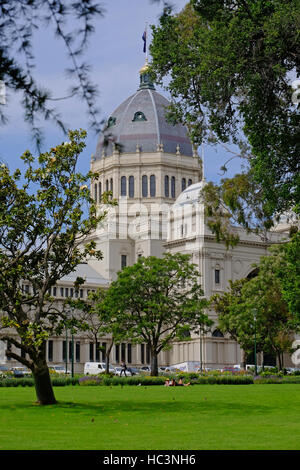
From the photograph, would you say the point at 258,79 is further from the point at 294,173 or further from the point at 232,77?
the point at 294,173

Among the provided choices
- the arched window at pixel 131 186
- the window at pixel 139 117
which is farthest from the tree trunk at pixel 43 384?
the window at pixel 139 117

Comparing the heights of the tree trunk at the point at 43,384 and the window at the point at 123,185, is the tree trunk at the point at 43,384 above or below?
below

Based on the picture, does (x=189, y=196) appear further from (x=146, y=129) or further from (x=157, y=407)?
(x=157, y=407)

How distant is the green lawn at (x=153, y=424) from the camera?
48.4 feet

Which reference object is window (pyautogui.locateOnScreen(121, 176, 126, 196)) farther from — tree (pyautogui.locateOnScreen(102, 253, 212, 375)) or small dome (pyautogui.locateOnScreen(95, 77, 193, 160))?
tree (pyautogui.locateOnScreen(102, 253, 212, 375))

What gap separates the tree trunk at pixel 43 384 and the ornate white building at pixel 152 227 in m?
70.2

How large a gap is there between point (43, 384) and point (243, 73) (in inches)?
465

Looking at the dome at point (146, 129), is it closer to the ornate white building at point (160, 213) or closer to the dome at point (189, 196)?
the ornate white building at point (160, 213)

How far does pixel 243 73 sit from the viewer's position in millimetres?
24516

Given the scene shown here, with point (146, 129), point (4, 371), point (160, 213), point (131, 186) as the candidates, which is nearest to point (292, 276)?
point (4, 371)

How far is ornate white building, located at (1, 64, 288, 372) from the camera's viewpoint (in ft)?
338

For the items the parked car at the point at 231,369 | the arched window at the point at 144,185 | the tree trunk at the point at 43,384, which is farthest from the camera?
the arched window at the point at 144,185

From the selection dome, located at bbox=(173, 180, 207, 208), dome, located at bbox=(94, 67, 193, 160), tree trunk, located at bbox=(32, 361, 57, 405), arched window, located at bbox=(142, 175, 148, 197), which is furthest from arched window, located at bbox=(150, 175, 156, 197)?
tree trunk, located at bbox=(32, 361, 57, 405)

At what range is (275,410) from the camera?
2370 cm
